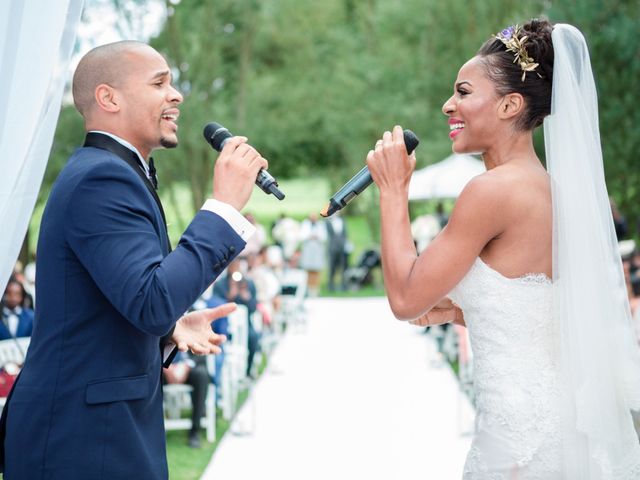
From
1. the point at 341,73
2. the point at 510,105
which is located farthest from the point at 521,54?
the point at 341,73

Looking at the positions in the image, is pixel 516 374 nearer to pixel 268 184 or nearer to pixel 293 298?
pixel 268 184

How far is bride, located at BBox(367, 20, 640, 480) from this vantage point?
2832mm

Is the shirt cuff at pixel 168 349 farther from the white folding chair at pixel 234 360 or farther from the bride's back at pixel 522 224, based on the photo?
the white folding chair at pixel 234 360

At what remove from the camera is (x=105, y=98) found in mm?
2740

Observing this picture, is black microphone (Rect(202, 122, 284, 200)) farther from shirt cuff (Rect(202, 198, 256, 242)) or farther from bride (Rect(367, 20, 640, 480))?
bride (Rect(367, 20, 640, 480))

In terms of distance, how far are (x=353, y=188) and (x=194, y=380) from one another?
5784mm

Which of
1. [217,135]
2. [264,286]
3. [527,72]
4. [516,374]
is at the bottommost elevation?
[516,374]

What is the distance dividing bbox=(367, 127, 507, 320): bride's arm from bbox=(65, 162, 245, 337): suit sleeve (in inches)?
20.3

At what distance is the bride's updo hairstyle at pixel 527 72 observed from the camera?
2945mm

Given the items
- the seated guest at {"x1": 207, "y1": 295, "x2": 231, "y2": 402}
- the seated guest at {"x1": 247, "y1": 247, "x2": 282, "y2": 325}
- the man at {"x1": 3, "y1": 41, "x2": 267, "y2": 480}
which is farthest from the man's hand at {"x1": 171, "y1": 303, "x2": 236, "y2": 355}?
the seated guest at {"x1": 247, "y1": 247, "x2": 282, "y2": 325}

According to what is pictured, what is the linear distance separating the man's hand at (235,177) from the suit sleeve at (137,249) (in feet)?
0.24

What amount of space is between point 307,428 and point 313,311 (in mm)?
10888

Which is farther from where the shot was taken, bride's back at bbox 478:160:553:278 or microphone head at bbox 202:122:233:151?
microphone head at bbox 202:122:233:151

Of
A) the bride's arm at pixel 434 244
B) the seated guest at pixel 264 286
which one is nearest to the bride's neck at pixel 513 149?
the bride's arm at pixel 434 244
